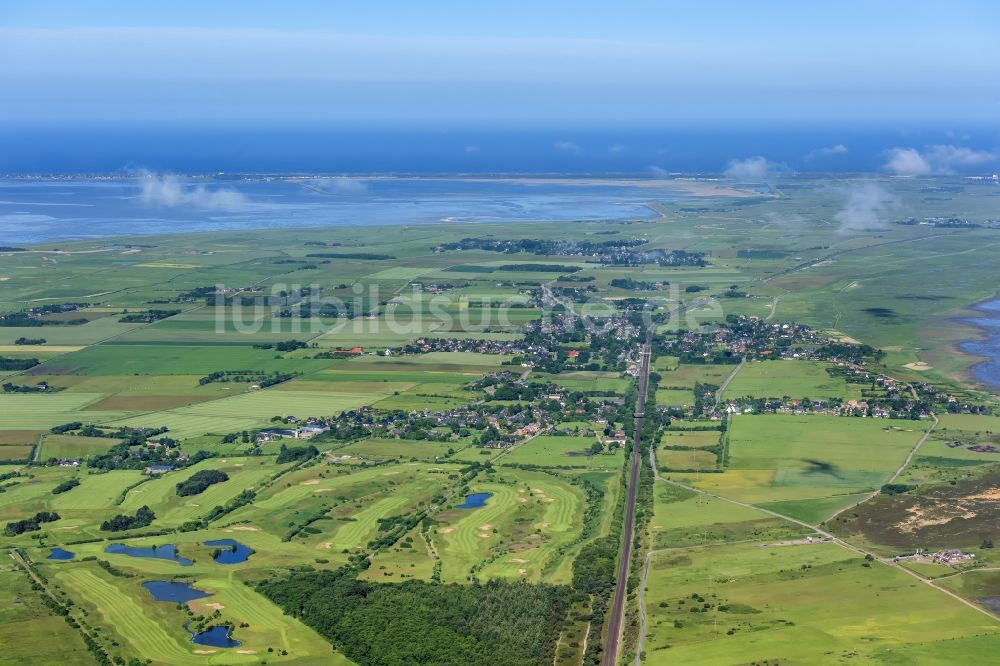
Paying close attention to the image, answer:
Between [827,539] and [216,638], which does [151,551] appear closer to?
[216,638]

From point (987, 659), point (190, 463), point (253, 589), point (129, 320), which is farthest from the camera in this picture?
point (129, 320)

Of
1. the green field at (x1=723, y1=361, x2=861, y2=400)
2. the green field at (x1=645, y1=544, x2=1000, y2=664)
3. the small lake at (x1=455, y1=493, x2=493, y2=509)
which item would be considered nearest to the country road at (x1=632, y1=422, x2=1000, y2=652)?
the green field at (x1=645, y1=544, x2=1000, y2=664)

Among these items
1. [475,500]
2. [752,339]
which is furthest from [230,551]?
[752,339]

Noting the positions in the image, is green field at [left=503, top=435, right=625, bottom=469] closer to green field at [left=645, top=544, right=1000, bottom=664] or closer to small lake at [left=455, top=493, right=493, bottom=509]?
small lake at [left=455, top=493, right=493, bottom=509]

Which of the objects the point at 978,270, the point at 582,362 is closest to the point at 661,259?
the point at 978,270

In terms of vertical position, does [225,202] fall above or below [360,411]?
above

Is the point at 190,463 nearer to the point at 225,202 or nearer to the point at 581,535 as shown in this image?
the point at 581,535
